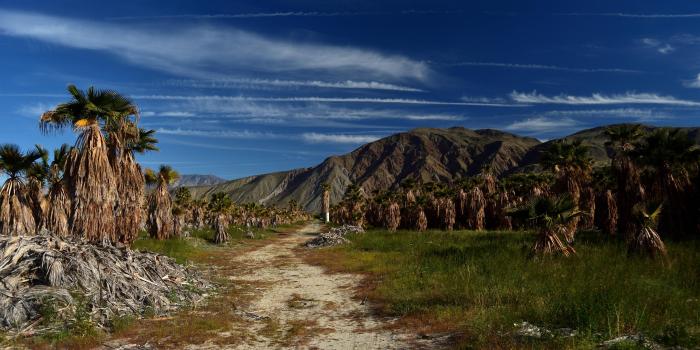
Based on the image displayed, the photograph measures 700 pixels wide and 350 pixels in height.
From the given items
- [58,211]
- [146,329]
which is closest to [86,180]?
[58,211]

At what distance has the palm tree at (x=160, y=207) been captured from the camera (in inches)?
1516

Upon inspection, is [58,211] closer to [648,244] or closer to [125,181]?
[125,181]

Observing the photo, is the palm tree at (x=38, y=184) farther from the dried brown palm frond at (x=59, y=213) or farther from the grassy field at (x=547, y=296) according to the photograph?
the grassy field at (x=547, y=296)

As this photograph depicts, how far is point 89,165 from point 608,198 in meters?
43.5

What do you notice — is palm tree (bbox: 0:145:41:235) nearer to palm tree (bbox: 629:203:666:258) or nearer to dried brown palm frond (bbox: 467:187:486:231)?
palm tree (bbox: 629:203:666:258)

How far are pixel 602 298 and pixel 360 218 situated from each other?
72.2 m

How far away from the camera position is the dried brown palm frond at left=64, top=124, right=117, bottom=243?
66.0ft

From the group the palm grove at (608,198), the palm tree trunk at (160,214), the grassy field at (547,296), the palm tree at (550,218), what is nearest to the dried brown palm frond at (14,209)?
the palm tree trunk at (160,214)

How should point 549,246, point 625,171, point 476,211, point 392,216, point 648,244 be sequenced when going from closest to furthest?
point 648,244 → point 549,246 → point 625,171 → point 476,211 → point 392,216

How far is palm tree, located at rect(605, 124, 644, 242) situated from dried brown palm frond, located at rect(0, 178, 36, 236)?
40827mm

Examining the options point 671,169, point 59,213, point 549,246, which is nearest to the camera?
point 549,246

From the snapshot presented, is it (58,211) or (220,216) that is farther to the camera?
(220,216)

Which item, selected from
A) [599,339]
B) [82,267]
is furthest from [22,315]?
[599,339]

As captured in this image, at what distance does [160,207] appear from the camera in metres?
39.1
